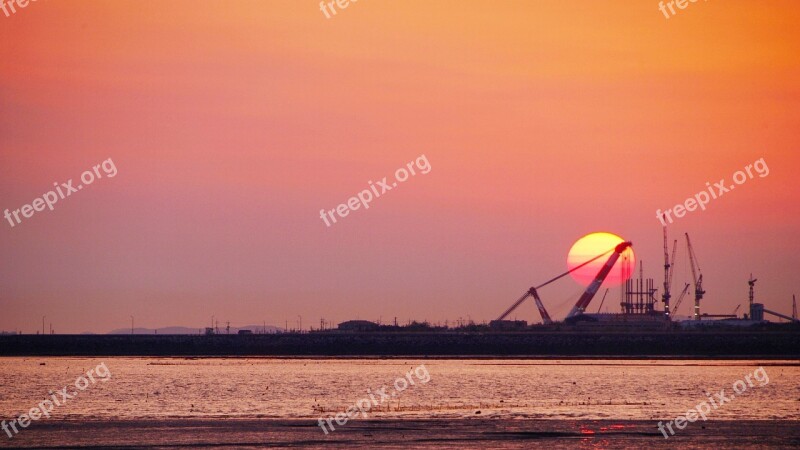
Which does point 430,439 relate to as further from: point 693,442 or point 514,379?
point 514,379

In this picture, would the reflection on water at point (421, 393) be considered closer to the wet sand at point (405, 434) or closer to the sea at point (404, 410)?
the sea at point (404, 410)

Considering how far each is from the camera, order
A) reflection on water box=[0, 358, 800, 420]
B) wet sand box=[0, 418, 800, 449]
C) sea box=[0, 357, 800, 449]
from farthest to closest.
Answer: reflection on water box=[0, 358, 800, 420], sea box=[0, 357, 800, 449], wet sand box=[0, 418, 800, 449]

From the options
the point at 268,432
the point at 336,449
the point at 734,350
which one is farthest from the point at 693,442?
the point at 734,350

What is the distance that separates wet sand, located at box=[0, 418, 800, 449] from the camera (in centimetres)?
4622

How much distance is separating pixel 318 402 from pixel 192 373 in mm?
44558

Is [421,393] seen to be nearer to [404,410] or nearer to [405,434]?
[404,410]

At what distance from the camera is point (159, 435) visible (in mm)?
50000

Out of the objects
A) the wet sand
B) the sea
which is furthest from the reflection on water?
the wet sand

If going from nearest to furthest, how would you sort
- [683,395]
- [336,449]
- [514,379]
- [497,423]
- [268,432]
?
[336,449]
[268,432]
[497,423]
[683,395]
[514,379]

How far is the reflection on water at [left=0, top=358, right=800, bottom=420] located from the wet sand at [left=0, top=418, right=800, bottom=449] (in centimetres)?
408

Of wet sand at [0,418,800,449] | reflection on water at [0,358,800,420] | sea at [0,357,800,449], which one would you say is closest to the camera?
wet sand at [0,418,800,449]

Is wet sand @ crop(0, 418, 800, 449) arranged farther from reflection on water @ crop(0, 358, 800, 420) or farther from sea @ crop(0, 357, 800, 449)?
reflection on water @ crop(0, 358, 800, 420)

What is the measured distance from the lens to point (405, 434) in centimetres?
4981

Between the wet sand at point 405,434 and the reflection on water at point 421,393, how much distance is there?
4.08m
